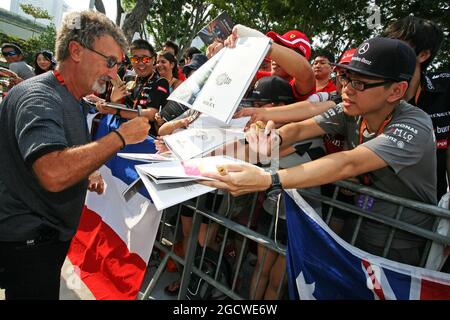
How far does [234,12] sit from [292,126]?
1716cm

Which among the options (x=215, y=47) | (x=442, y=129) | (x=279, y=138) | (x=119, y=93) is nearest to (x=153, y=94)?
(x=119, y=93)

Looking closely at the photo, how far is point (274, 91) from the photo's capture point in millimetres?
2430

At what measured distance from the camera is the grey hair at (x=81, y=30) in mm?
1866

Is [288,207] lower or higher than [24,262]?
higher

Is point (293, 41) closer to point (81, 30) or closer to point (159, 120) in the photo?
point (81, 30)

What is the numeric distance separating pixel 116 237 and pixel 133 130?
157 centimetres

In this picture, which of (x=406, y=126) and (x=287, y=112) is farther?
(x=287, y=112)

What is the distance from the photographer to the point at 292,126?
2152mm

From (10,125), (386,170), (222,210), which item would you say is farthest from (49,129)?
(386,170)

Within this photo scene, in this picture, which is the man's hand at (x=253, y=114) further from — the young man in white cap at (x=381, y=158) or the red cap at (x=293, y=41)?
the red cap at (x=293, y=41)

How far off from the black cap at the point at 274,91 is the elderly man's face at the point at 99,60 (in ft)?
3.33


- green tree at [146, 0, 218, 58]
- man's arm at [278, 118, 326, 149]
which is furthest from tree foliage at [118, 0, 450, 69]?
man's arm at [278, 118, 326, 149]

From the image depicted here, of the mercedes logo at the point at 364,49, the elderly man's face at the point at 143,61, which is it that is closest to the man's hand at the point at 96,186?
the mercedes logo at the point at 364,49
